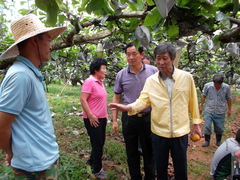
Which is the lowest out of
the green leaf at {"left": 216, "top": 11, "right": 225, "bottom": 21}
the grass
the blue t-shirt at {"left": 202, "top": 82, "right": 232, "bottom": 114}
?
the grass

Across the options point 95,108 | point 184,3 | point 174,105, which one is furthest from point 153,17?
point 95,108

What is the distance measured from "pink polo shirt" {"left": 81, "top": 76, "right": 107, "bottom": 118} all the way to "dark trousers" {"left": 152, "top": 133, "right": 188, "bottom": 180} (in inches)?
36.3

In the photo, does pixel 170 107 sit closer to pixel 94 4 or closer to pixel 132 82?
pixel 132 82

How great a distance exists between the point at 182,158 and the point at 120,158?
5.80 feet

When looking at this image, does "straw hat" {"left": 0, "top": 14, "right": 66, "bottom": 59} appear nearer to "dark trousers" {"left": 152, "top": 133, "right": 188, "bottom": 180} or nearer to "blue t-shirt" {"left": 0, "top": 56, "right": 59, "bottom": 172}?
"blue t-shirt" {"left": 0, "top": 56, "right": 59, "bottom": 172}

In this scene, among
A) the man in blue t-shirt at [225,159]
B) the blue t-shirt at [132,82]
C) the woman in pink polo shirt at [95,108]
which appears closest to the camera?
the man in blue t-shirt at [225,159]

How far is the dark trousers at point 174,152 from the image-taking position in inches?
82.7

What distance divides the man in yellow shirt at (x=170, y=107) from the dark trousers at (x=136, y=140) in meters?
0.27

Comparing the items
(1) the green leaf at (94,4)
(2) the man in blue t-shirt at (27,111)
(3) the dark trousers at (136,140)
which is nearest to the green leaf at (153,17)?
(1) the green leaf at (94,4)

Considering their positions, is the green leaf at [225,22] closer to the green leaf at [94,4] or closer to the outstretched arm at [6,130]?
the green leaf at [94,4]

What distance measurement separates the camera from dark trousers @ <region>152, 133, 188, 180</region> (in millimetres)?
2100

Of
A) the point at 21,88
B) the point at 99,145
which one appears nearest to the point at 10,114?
the point at 21,88

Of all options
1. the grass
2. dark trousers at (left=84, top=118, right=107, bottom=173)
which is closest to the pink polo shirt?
dark trousers at (left=84, top=118, right=107, bottom=173)

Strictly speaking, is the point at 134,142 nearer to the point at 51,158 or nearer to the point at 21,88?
the point at 51,158
